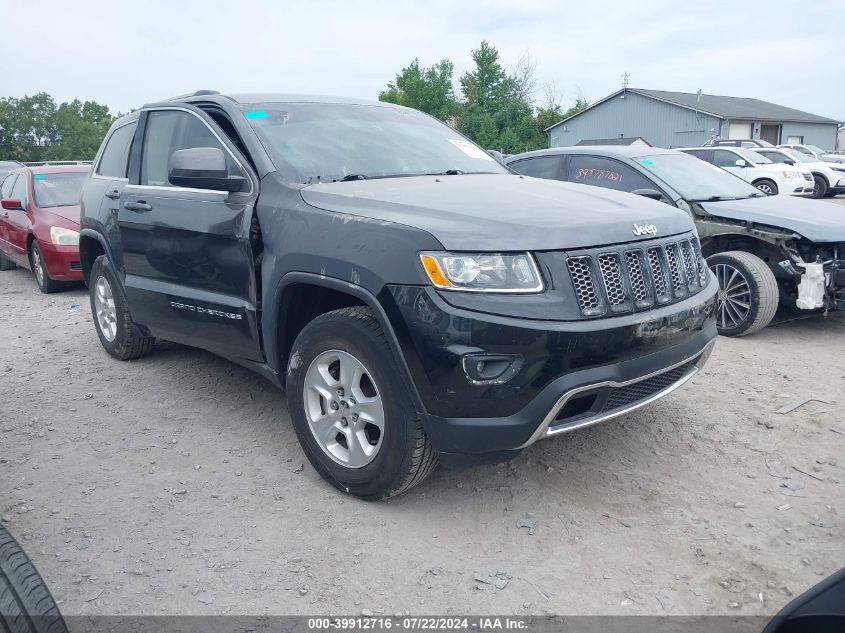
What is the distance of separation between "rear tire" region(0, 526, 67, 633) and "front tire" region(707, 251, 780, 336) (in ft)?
16.1

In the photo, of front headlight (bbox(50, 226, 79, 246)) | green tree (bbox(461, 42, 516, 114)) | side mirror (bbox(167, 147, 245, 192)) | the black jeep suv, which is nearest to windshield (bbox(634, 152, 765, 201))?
the black jeep suv

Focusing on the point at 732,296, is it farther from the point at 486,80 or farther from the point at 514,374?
the point at 486,80

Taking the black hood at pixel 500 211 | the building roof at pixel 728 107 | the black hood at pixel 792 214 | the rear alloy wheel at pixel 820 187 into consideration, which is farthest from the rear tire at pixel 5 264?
the building roof at pixel 728 107

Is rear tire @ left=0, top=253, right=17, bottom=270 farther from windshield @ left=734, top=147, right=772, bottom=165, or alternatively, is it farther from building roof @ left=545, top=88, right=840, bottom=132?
building roof @ left=545, top=88, right=840, bottom=132

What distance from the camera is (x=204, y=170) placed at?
3.52 meters

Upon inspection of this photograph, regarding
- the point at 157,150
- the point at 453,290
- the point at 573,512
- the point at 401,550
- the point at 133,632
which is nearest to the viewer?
the point at 133,632

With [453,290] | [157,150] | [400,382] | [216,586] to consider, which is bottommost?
[216,586]

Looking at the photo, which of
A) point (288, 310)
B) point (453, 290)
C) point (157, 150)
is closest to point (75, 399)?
point (157, 150)

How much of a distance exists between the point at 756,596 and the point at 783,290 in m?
3.88

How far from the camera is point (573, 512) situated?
314cm

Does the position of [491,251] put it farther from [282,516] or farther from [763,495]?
[763,495]

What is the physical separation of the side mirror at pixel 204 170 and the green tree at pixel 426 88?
57.7 metres

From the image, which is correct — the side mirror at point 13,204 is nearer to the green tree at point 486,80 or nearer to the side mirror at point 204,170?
the side mirror at point 204,170

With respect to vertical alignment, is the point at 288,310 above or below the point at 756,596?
above
